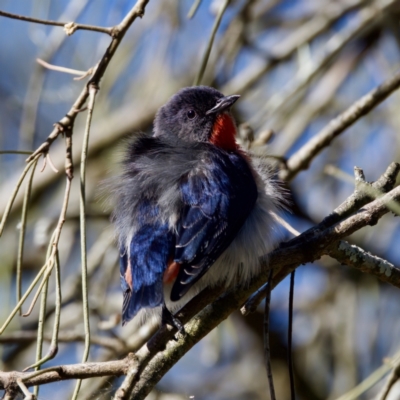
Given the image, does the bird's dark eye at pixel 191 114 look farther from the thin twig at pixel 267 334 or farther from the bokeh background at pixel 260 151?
the thin twig at pixel 267 334

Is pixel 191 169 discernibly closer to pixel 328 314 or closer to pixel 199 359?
pixel 328 314

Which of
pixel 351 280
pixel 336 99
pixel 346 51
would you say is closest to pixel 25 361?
pixel 351 280

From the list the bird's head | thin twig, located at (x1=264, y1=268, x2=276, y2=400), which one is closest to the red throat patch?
the bird's head

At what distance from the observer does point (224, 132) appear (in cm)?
433

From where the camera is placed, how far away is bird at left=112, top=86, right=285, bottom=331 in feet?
10.5

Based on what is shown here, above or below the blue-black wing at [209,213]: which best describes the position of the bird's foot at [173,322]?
below

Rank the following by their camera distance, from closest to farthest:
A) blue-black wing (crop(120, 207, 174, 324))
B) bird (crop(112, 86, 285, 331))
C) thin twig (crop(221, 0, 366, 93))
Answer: blue-black wing (crop(120, 207, 174, 324)) < bird (crop(112, 86, 285, 331)) < thin twig (crop(221, 0, 366, 93))

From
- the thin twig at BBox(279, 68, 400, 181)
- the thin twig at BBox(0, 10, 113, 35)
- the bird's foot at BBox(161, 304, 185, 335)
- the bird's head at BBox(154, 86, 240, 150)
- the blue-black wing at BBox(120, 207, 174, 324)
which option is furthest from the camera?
the bird's head at BBox(154, 86, 240, 150)

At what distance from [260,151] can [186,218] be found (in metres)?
1.14

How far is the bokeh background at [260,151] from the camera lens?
4828 mm

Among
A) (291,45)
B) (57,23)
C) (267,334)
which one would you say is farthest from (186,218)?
(291,45)

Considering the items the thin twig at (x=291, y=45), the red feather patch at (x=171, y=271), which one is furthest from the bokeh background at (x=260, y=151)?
the red feather patch at (x=171, y=271)

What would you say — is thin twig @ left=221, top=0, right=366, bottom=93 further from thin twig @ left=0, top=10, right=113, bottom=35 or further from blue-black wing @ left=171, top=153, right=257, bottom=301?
thin twig @ left=0, top=10, right=113, bottom=35

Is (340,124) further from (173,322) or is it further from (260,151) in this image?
(173,322)
